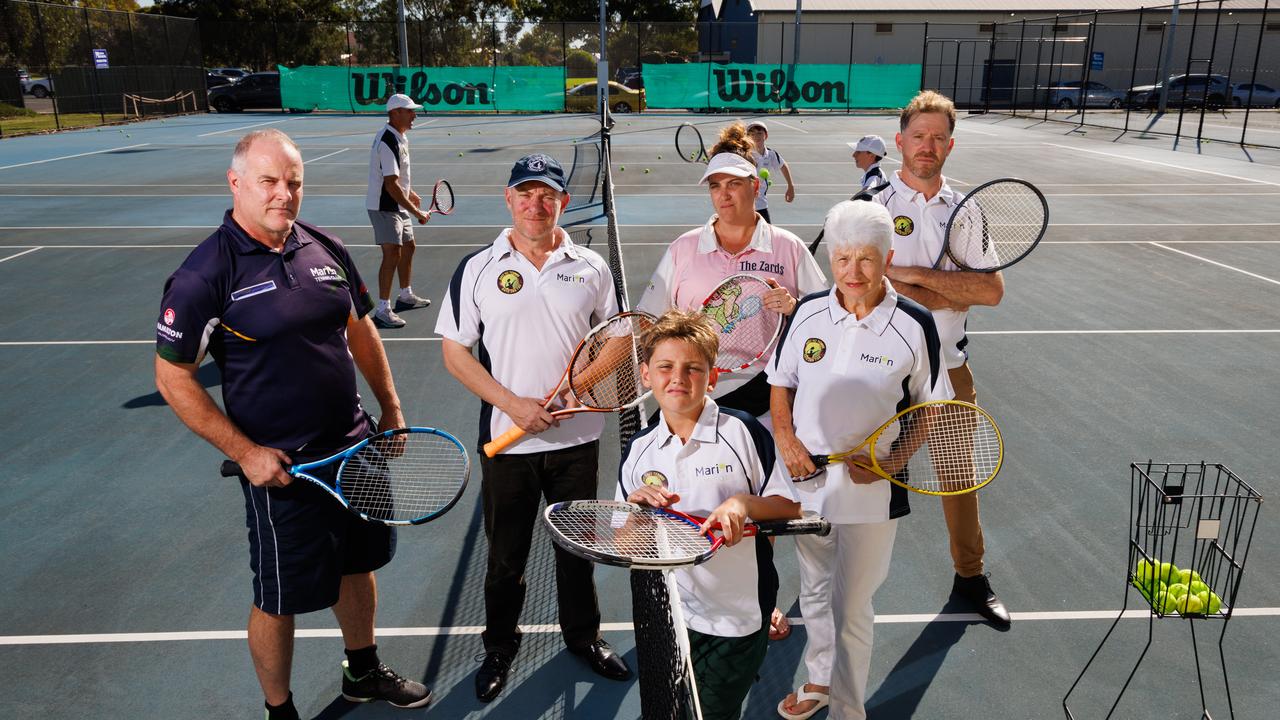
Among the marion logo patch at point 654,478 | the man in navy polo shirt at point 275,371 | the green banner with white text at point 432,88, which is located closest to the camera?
the marion logo patch at point 654,478

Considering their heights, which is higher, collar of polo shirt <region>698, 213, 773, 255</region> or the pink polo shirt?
collar of polo shirt <region>698, 213, 773, 255</region>

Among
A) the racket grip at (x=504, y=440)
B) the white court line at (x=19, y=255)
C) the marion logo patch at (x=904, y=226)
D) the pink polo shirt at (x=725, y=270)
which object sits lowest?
the white court line at (x=19, y=255)

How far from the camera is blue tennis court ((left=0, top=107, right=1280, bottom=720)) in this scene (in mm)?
3893

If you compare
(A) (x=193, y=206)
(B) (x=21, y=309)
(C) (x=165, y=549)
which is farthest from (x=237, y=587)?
(A) (x=193, y=206)

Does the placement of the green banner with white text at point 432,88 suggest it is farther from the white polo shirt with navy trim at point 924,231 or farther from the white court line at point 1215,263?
the white polo shirt with navy trim at point 924,231

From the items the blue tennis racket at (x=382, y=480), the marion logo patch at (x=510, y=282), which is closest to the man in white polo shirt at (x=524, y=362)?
the marion logo patch at (x=510, y=282)

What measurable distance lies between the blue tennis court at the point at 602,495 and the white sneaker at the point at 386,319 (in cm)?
15

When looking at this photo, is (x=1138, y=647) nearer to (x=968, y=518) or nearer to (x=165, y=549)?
(x=968, y=518)

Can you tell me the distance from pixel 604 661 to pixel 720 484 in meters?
1.46

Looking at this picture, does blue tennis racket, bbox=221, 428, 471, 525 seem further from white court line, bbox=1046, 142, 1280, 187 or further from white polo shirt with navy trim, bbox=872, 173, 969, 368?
white court line, bbox=1046, 142, 1280, 187

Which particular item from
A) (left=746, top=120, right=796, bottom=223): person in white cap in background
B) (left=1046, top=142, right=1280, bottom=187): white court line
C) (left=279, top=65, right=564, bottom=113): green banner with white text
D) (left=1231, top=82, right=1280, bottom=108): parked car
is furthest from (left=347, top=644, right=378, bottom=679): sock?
(left=1231, top=82, right=1280, bottom=108): parked car

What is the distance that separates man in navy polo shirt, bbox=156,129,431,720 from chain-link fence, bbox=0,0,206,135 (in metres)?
33.1

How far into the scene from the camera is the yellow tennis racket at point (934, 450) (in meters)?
3.24

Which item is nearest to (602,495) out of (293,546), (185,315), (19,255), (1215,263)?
(293,546)
